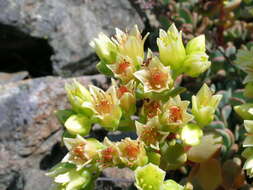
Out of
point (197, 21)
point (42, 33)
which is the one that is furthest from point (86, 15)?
point (197, 21)

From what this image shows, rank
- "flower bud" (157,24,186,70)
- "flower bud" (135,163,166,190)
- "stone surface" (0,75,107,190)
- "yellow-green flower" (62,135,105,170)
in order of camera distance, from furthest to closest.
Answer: "stone surface" (0,75,107,190) → "flower bud" (157,24,186,70) → "yellow-green flower" (62,135,105,170) → "flower bud" (135,163,166,190)

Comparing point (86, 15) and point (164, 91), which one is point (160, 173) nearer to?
point (164, 91)

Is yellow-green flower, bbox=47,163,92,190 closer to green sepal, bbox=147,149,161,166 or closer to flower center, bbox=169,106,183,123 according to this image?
green sepal, bbox=147,149,161,166

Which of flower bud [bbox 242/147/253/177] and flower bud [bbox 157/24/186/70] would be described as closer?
flower bud [bbox 242/147/253/177]

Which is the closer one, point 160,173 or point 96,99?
point 160,173

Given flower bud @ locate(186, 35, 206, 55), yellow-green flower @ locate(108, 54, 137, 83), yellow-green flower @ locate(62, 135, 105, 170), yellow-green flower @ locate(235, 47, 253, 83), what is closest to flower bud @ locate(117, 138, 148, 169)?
yellow-green flower @ locate(62, 135, 105, 170)

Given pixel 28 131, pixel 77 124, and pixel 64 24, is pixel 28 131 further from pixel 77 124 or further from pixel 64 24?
pixel 64 24

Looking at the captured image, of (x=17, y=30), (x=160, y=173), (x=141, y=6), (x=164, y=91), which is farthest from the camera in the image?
(x=141, y=6)

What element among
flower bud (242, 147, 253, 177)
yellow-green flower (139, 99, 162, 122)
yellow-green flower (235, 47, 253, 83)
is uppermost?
yellow-green flower (139, 99, 162, 122)
